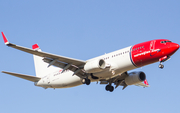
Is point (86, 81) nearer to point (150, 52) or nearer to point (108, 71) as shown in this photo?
point (108, 71)

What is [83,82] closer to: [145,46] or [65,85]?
[65,85]

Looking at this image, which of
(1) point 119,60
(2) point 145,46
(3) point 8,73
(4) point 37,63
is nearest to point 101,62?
(1) point 119,60

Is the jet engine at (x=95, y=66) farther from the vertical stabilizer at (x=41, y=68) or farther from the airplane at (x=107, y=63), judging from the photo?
the vertical stabilizer at (x=41, y=68)

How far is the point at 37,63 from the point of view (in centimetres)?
4778

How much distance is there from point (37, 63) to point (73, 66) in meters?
12.8

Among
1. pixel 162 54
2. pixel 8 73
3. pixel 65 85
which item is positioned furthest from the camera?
pixel 65 85

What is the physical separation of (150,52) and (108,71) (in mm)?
5311

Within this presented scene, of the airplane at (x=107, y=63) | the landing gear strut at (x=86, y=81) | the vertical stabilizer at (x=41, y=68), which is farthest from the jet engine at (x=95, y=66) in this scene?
the vertical stabilizer at (x=41, y=68)

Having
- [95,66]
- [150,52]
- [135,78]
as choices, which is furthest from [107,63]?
[135,78]

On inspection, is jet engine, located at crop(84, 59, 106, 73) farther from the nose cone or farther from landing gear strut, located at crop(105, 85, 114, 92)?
the nose cone

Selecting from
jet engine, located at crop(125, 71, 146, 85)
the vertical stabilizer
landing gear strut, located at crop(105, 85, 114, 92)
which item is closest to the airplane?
jet engine, located at crop(125, 71, 146, 85)

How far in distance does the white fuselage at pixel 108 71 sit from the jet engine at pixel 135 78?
4.83m

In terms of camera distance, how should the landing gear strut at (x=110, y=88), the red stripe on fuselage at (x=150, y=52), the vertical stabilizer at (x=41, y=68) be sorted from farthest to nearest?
the vertical stabilizer at (x=41, y=68) → the landing gear strut at (x=110, y=88) → the red stripe on fuselage at (x=150, y=52)

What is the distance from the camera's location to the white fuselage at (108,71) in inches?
1366
